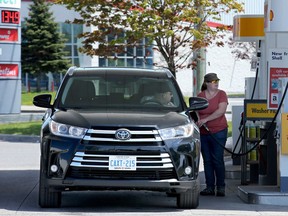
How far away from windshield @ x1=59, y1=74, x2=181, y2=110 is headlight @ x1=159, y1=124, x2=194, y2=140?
78 centimetres

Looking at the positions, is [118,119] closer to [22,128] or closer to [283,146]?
[283,146]

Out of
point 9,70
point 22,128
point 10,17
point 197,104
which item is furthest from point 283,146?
point 10,17

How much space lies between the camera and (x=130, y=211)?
37.7 feet

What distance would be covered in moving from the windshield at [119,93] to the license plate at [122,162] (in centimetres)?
114

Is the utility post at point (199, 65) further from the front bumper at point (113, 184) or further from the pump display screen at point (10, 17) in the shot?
the front bumper at point (113, 184)

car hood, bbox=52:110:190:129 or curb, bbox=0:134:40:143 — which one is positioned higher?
car hood, bbox=52:110:190:129

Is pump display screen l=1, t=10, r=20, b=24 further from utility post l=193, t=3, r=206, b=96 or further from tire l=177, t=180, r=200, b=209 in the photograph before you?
tire l=177, t=180, r=200, b=209

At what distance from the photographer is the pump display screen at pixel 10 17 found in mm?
34938

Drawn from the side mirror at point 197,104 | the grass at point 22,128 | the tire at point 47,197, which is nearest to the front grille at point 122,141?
the tire at point 47,197

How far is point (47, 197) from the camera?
455 inches

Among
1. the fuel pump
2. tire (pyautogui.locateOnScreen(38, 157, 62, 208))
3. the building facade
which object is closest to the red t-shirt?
the fuel pump

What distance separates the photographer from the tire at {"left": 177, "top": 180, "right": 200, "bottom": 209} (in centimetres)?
1163

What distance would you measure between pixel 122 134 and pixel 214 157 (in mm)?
2839

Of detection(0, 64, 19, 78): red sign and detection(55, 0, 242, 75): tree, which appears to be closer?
detection(55, 0, 242, 75): tree
